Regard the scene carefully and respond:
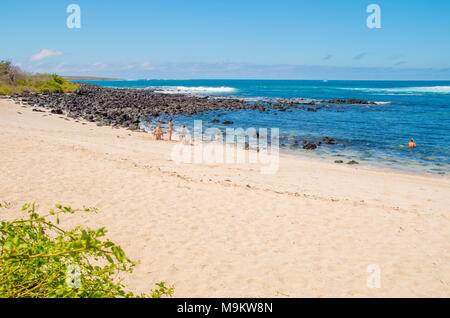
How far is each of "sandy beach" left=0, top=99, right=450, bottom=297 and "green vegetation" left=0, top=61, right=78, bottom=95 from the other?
37.7m

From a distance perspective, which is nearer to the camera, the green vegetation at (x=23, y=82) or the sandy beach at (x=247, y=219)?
the sandy beach at (x=247, y=219)

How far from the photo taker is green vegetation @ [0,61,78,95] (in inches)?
1771

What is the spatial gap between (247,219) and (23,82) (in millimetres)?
53912

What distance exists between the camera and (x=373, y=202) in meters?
10.4

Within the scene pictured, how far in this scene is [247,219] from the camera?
8102 millimetres

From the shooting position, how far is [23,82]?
49.9 meters

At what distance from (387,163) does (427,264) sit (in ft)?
41.7

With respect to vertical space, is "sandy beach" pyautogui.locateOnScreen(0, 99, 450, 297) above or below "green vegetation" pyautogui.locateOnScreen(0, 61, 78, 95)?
below

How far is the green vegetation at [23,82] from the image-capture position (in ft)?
148

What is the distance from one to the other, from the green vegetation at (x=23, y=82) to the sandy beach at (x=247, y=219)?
37.7m

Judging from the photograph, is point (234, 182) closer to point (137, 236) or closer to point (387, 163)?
point (137, 236)

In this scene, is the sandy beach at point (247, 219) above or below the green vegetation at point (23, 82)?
below

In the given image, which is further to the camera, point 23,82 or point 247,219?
point 23,82

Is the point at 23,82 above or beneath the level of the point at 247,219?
above
